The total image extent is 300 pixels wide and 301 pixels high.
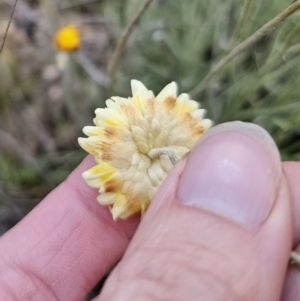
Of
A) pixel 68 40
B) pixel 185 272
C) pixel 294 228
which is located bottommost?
pixel 294 228

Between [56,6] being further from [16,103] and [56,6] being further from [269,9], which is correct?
[269,9]

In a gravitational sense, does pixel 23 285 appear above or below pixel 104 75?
below

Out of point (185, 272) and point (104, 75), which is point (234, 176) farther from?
point (104, 75)

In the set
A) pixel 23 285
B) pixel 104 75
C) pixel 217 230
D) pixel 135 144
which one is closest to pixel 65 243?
pixel 23 285

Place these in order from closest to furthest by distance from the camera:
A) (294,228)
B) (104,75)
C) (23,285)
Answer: (294,228) < (23,285) < (104,75)

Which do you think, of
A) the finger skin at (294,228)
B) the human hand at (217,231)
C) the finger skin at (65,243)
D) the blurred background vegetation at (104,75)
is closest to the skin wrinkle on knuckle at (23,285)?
the finger skin at (65,243)

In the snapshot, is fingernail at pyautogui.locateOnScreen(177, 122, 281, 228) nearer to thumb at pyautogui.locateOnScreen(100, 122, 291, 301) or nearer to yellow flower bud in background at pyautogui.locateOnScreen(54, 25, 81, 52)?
thumb at pyautogui.locateOnScreen(100, 122, 291, 301)

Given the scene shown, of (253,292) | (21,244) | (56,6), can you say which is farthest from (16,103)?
(253,292)

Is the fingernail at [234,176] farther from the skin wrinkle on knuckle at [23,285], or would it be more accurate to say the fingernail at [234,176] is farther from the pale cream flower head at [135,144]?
the skin wrinkle on knuckle at [23,285]
